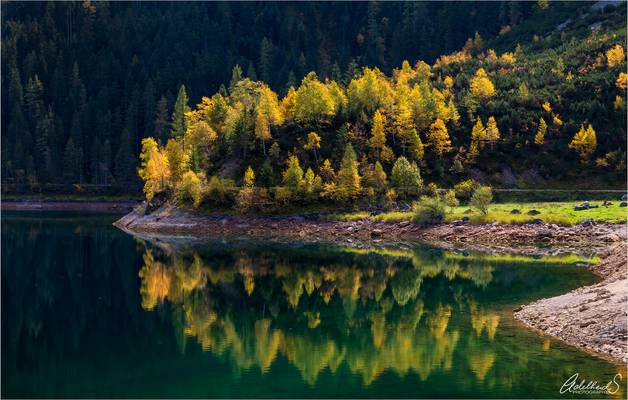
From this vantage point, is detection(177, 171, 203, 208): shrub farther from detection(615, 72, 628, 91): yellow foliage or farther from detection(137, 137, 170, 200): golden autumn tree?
detection(615, 72, 628, 91): yellow foliage

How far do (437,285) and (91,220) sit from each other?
9923 centimetres

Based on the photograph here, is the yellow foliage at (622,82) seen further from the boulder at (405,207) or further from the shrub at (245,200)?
the shrub at (245,200)

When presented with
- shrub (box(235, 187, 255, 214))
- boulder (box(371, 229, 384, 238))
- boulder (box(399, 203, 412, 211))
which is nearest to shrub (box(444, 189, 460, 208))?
boulder (box(399, 203, 412, 211))

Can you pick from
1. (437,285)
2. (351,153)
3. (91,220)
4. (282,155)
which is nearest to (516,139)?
(351,153)

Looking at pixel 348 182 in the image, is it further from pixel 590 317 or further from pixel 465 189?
pixel 590 317

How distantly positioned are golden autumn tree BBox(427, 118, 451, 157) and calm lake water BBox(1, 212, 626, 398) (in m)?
41.2

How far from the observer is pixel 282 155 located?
11931cm

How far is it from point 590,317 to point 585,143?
3516 inches

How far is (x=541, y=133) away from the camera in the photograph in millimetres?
127500

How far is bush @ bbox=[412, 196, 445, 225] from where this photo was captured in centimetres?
9812

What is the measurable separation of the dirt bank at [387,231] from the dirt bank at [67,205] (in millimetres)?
57421

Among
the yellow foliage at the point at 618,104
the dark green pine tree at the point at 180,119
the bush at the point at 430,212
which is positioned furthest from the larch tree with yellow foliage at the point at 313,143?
the yellow foliage at the point at 618,104

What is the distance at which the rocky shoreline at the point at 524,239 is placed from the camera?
133 ft

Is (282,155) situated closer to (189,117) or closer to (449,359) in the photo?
(189,117)
